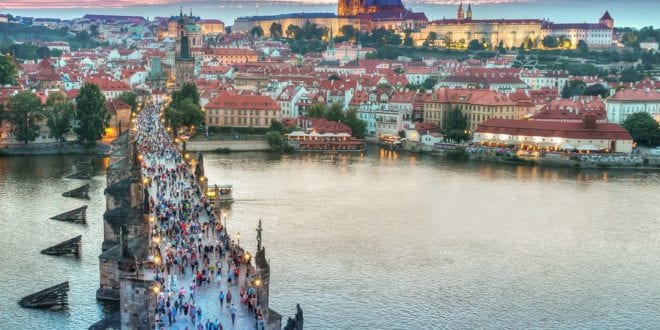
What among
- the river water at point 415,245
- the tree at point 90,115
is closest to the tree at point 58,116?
the tree at point 90,115

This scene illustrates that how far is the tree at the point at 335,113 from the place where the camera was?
46.2m

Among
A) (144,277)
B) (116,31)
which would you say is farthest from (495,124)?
(116,31)

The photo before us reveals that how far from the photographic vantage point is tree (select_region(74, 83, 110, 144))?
39.3 meters

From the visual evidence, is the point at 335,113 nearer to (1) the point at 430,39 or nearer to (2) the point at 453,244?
(2) the point at 453,244

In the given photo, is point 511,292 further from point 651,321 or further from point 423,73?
point 423,73

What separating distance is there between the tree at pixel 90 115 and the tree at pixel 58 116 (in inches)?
17.5

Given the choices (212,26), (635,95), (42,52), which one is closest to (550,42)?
(635,95)

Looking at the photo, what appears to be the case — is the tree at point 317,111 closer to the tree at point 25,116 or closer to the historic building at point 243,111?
the historic building at point 243,111

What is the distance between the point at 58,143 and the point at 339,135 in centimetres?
1281

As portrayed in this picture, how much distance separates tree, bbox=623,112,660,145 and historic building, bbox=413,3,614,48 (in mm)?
56666

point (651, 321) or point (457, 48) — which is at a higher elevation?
point (457, 48)

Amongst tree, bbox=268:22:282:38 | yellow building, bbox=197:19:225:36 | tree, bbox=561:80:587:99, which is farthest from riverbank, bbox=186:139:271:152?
yellow building, bbox=197:19:225:36

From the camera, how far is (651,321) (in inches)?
666

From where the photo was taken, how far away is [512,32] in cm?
10188
